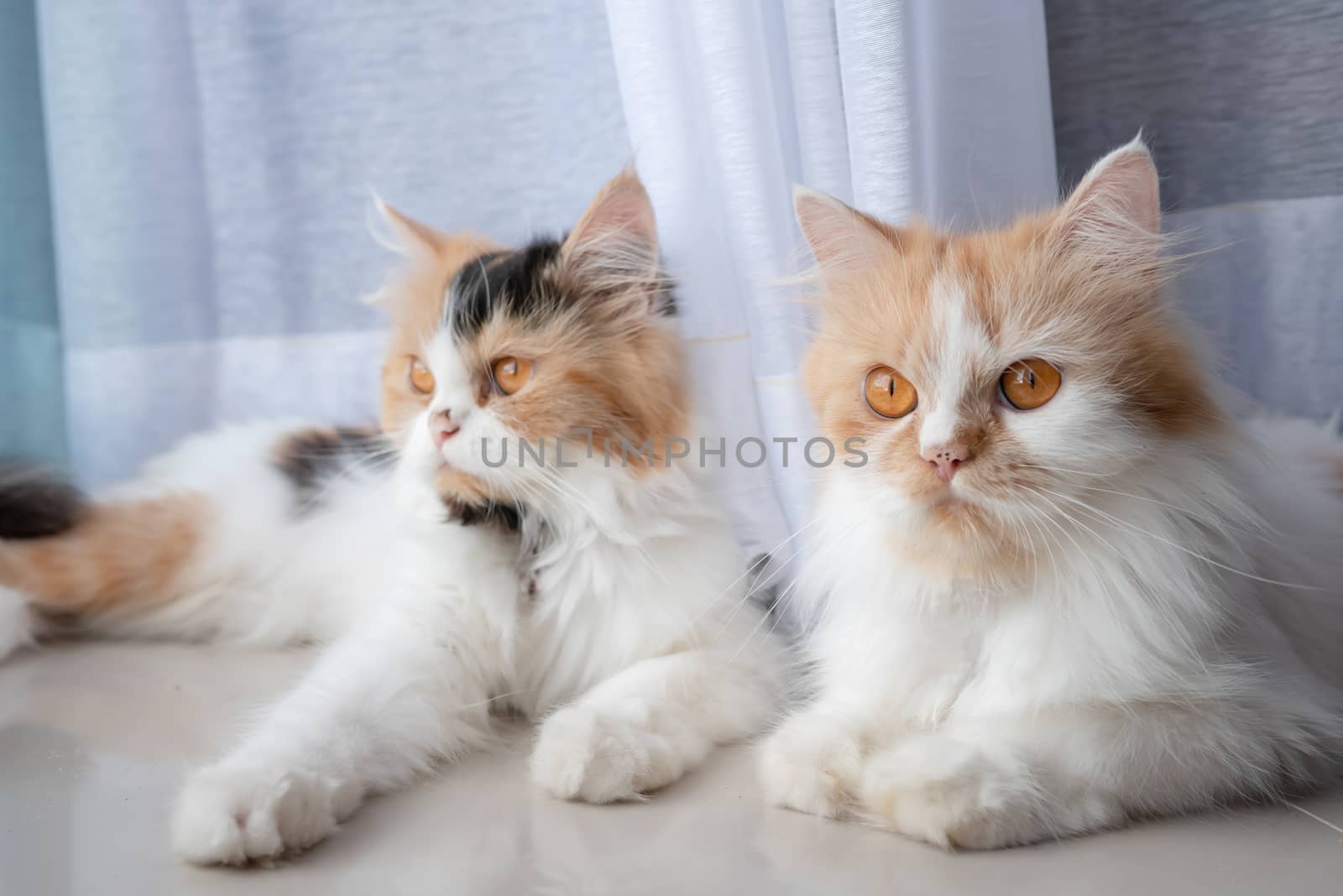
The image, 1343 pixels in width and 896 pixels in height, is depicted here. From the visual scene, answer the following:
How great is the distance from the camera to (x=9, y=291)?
2.29 metres

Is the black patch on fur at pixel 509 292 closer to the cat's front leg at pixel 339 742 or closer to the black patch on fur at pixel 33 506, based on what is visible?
the cat's front leg at pixel 339 742

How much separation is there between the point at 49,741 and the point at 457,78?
1.46 metres

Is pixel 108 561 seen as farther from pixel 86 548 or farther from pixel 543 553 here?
pixel 543 553

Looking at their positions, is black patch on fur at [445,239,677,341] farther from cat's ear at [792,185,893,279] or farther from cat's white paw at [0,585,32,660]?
cat's white paw at [0,585,32,660]

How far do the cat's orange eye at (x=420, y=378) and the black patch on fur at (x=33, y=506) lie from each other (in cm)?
80

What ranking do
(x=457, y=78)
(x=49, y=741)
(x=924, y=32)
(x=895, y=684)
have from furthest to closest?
(x=457, y=78)
(x=924, y=32)
(x=49, y=741)
(x=895, y=684)

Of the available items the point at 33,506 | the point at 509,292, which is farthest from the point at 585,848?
the point at 33,506

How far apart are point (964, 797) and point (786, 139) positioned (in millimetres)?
1095

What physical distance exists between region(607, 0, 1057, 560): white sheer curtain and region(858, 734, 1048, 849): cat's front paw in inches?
19.3

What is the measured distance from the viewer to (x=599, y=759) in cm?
113

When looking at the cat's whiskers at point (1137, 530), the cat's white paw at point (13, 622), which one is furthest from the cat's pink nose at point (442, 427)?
the cat's white paw at point (13, 622)

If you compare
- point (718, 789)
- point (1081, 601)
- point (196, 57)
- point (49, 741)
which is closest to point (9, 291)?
point (196, 57)

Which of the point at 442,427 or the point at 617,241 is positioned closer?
the point at 442,427

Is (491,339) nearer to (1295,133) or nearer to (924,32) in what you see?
(924,32)
